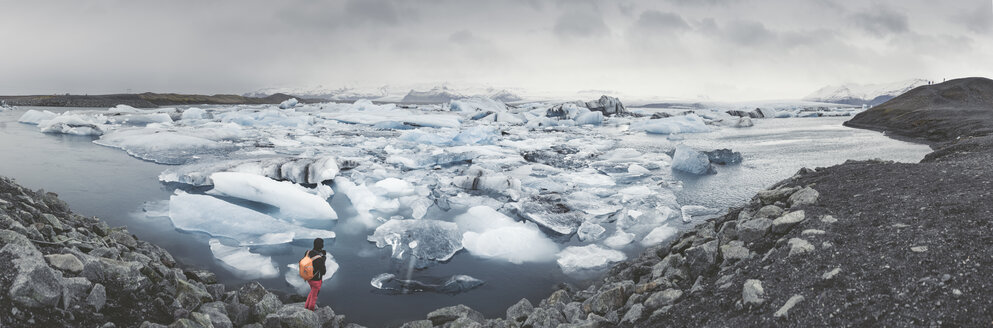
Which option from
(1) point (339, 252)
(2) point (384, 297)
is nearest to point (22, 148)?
(1) point (339, 252)

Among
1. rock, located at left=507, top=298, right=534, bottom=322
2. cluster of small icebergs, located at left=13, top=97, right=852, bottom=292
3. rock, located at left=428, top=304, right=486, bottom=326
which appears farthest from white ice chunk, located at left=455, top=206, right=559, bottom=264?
rock, located at left=428, top=304, right=486, bottom=326

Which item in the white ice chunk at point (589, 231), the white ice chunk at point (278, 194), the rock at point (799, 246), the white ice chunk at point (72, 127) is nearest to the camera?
the rock at point (799, 246)

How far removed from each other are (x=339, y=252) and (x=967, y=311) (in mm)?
5345

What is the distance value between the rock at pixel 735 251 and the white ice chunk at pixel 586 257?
170cm

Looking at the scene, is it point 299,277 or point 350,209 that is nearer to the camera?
point 299,277

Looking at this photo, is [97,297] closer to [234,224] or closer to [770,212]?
[234,224]

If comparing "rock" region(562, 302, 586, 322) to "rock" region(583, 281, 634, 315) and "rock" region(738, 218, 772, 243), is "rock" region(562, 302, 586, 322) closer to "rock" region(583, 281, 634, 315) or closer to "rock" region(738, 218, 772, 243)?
"rock" region(583, 281, 634, 315)

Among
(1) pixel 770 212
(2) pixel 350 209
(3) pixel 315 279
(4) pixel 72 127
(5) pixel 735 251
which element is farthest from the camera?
(4) pixel 72 127

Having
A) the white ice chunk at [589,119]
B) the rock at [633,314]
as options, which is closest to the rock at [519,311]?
the rock at [633,314]

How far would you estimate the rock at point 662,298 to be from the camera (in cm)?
319

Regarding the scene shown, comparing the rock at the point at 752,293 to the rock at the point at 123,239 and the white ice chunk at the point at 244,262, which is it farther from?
the rock at the point at 123,239

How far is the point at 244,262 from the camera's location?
4996mm

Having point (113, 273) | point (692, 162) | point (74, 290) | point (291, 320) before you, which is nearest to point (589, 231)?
point (291, 320)

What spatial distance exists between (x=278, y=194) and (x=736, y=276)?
20.4ft
